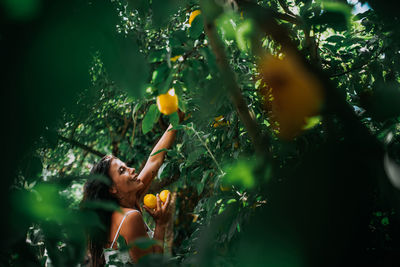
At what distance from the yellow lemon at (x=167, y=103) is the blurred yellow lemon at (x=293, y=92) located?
15.3 inches

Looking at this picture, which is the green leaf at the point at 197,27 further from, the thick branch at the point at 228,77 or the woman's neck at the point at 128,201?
the woman's neck at the point at 128,201

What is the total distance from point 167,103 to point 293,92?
1.59ft

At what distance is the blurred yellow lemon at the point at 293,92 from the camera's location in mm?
445

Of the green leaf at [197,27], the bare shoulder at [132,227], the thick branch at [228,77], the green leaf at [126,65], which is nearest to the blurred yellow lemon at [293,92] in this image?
the thick branch at [228,77]

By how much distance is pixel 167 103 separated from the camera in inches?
35.8

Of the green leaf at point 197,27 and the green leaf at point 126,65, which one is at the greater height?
the green leaf at point 197,27

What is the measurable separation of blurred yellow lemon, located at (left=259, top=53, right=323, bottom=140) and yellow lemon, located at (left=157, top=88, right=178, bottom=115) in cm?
39

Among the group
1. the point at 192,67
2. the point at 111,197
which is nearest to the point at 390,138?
the point at 192,67

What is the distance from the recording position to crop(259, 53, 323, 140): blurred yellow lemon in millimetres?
445

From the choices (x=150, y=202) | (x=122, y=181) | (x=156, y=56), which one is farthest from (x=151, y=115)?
(x=150, y=202)

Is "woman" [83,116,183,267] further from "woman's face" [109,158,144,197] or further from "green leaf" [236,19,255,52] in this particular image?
"green leaf" [236,19,255,52]

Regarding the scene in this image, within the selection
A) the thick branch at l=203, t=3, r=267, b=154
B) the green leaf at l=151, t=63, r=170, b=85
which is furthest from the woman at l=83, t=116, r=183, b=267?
the thick branch at l=203, t=3, r=267, b=154

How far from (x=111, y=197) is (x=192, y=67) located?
4.09 feet

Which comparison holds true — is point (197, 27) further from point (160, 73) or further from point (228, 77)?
point (228, 77)
